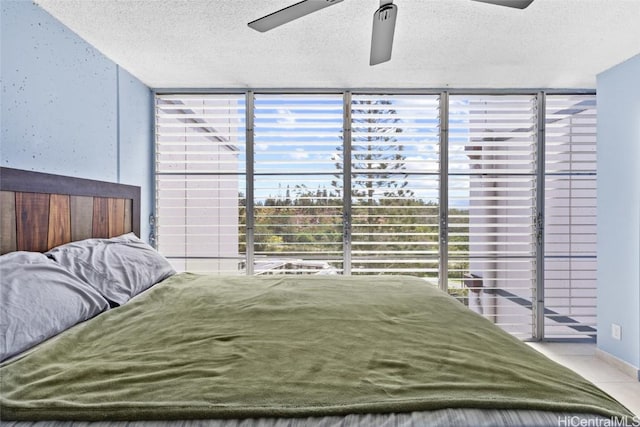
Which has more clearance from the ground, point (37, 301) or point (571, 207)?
point (571, 207)

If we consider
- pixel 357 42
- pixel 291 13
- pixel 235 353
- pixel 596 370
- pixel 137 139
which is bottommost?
pixel 596 370

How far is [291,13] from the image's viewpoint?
1.58 meters

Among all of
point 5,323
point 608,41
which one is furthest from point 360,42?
point 5,323

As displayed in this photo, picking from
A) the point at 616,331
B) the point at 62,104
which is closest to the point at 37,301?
the point at 62,104

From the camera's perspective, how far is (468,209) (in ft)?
10.7

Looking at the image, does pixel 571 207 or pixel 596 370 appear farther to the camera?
pixel 571 207

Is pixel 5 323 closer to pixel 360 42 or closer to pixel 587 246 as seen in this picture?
pixel 360 42

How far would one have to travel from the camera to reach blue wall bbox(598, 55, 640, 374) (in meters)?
2.54

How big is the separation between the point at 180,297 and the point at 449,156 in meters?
2.66

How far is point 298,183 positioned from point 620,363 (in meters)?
3.02

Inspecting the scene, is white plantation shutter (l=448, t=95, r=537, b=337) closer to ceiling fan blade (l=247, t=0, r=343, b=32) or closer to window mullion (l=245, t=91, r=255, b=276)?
window mullion (l=245, t=91, r=255, b=276)

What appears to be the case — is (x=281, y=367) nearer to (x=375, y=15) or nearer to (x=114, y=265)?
(x=114, y=265)

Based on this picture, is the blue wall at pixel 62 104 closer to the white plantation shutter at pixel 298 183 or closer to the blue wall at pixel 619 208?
the white plantation shutter at pixel 298 183

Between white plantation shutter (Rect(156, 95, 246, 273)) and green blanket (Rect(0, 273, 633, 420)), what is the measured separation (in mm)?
1787
